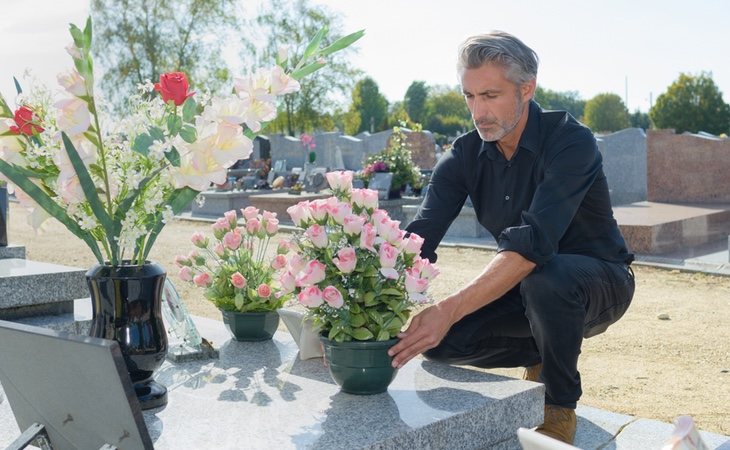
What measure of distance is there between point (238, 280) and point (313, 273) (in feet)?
2.80

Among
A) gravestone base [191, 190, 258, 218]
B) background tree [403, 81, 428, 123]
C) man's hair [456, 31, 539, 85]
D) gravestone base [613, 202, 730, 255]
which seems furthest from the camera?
background tree [403, 81, 428, 123]

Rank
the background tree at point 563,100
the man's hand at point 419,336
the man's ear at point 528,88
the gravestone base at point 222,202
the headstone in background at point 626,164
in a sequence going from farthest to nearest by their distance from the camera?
the background tree at point 563,100, the gravestone base at point 222,202, the headstone in background at point 626,164, the man's ear at point 528,88, the man's hand at point 419,336

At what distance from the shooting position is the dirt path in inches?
144

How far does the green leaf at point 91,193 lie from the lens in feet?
6.16

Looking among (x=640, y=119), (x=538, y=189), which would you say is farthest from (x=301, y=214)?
(x=640, y=119)

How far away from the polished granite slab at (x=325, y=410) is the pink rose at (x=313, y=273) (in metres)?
0.32

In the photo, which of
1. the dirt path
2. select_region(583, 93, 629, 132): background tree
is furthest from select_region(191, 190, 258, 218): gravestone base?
select_region(583, 93, 629, 132): background tree

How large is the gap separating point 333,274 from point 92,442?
70 centimetres

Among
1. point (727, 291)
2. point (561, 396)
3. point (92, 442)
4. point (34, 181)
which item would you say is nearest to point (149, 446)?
point (92, 442)

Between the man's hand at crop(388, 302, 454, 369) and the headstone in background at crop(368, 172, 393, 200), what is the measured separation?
10.0 meters

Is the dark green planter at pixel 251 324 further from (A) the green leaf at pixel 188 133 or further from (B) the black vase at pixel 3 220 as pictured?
(B) the black vase at pixel 3 220

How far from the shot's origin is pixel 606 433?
2.62 meters

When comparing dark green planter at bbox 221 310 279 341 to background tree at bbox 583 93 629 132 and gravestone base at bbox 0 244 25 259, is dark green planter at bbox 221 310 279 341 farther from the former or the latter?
background tree at bbox 583 93 629 132

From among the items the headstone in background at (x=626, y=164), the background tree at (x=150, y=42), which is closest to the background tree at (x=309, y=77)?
the background tree at (x=150, y=42)
